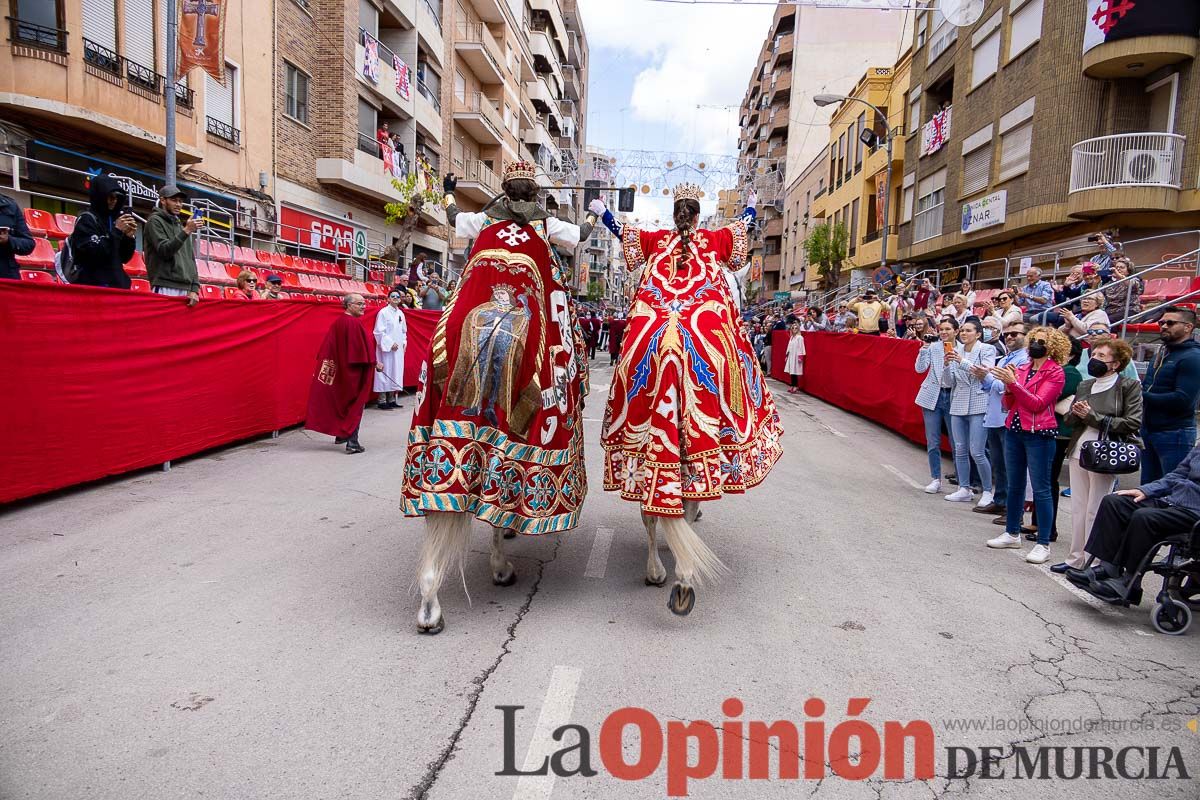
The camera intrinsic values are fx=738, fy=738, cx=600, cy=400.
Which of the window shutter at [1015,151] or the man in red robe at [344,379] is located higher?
the window shutter at [1015,151]

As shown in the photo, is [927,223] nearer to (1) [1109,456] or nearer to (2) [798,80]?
(1) [1109,456]

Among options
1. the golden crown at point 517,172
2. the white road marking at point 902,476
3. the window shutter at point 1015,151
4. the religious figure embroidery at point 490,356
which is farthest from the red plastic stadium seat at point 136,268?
the window shutter at point 1015,151

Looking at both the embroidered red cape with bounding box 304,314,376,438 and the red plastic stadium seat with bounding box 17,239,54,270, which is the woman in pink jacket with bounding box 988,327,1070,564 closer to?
the embroidered red cape with bounding box 304,314,376,438

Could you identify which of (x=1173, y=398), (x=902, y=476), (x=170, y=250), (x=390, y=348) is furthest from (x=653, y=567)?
(x=390, y=348)

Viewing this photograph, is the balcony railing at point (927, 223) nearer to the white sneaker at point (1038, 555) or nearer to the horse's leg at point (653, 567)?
the white sneaker at point (1038, 555)

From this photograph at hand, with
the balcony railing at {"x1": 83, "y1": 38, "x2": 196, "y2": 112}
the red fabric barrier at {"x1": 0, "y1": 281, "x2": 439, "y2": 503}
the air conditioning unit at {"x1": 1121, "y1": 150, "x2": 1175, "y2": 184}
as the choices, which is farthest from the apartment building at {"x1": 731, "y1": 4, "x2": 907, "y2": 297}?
the red fabric barrier at {"x1": 0, "y1": 281, "x2": 439, "y2": 503}

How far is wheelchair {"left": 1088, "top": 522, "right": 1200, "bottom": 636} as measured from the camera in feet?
14.2

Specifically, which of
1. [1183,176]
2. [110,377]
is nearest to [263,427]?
[110,377]

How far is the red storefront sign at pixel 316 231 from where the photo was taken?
65.5 feet

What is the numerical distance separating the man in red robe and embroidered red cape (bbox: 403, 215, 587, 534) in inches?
203

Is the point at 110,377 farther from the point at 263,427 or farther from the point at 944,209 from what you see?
the point at 944,209

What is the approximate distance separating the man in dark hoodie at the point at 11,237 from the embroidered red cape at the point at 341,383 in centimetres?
295

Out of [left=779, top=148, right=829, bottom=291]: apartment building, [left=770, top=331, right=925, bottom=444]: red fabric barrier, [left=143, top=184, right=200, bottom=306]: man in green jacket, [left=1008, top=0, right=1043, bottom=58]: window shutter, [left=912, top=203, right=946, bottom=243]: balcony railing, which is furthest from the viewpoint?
[left=779, top=148, right=829, bottom=291]: apartment building

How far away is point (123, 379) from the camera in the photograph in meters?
6.76
